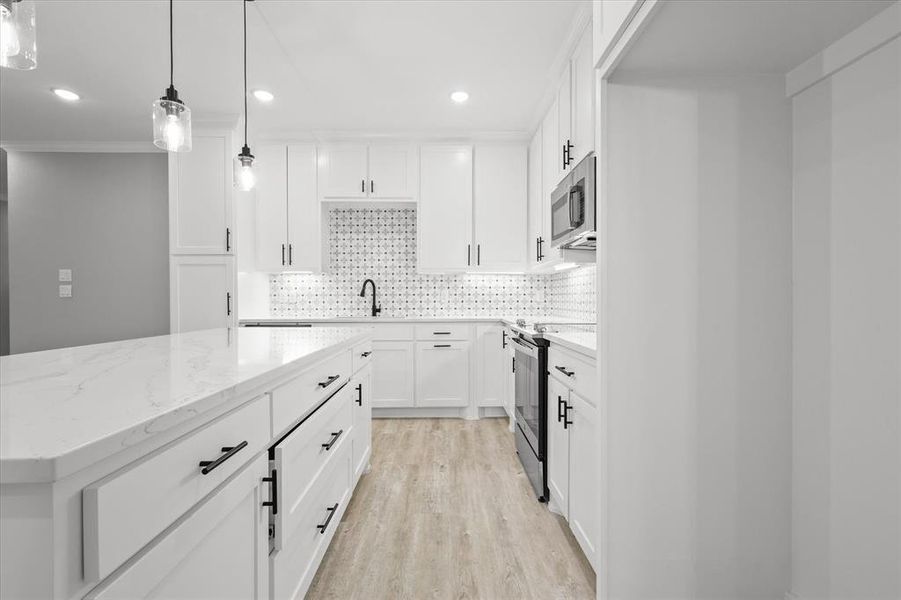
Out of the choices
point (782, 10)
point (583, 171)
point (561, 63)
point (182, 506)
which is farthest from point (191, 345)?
point (561, 63)

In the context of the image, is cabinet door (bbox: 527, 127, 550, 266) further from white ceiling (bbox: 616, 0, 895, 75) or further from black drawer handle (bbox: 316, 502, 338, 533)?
black drawer handle (bbox: 316, 502, 338, 533)

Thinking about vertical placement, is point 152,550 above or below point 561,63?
below

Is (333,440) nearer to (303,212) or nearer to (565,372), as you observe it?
(565,372)

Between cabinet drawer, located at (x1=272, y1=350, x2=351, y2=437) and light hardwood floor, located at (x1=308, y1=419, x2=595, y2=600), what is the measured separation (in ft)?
2.24

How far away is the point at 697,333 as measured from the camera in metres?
1.26

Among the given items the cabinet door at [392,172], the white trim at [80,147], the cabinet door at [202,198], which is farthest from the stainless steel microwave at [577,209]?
the white trim at [80,147]

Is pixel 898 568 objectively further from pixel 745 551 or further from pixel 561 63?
pixel 561 63

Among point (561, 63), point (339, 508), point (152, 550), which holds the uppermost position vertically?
point (561, 63)

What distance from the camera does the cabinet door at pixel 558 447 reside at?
191 centimetres

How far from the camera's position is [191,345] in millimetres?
1495

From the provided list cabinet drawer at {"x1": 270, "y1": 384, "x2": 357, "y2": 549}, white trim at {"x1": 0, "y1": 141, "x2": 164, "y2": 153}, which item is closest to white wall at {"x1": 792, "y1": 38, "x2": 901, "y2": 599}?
cabinet drawer at {"x1": 270, "y1": 384, "x2": 357, "y2": 549}

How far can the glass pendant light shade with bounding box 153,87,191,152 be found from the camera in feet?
5.53

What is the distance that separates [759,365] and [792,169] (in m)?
0.57

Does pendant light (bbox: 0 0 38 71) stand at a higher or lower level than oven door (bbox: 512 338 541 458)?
higher
